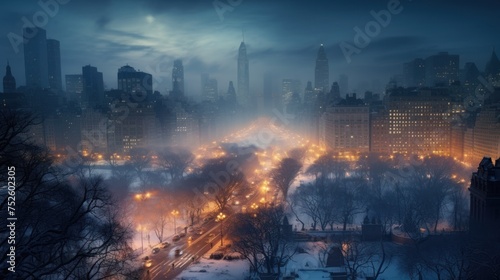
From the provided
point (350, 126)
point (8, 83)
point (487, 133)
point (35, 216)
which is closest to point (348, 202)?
point (35, 216)

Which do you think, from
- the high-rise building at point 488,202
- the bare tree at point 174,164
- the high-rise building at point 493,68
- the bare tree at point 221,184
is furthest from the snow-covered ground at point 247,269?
the high-rise building at point 493,68

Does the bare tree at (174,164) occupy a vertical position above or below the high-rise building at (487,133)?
below

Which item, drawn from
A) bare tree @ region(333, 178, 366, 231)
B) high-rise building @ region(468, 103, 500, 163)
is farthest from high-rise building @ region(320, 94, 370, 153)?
bare tree @ region(333, 178, 366, 231)

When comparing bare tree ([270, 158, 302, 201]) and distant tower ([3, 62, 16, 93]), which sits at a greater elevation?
distant tower ([3, 62, 16, 93])

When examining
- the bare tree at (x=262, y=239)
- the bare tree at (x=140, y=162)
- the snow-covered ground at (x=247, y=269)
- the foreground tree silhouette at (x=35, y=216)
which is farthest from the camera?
the bare tree at (x=140, y=162)

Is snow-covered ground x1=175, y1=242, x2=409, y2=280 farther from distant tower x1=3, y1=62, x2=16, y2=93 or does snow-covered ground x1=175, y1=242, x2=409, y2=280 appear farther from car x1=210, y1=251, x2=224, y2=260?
distant tower x1=3, y1=62, x2=16, y2=93

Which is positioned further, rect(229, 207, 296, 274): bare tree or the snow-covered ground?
rect(229, 207, 296, 274): bare tree

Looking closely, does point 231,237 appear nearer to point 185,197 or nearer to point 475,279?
point 185,197

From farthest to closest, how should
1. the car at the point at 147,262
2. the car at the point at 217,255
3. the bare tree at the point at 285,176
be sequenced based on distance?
the bare tree at the point at 285,176, the car at the point at 217,255, the car at the point at 147,262

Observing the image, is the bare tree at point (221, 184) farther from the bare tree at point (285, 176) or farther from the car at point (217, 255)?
the car at point (217, 255)
